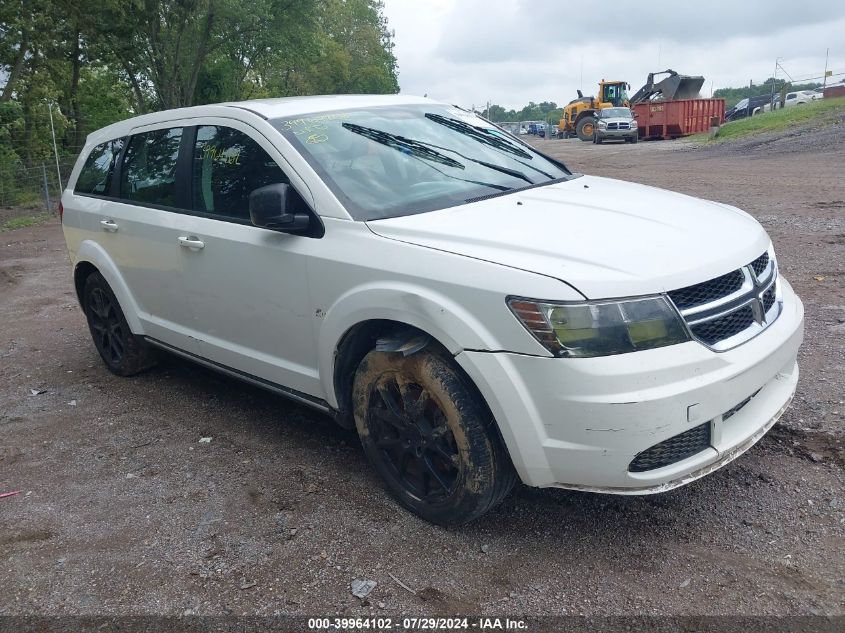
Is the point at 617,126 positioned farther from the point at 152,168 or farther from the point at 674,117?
the point at 152,168

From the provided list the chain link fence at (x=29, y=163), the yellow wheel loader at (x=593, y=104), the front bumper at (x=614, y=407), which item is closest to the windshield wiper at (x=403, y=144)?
the front bumper at (x=614, y=407)

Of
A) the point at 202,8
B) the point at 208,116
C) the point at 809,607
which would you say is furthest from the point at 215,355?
the point at 202,8

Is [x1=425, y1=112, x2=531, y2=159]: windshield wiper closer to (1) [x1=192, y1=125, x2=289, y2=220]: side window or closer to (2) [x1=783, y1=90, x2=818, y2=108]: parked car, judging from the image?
(1) [x1=192, y1=125, x2=289, y2=220]: side window

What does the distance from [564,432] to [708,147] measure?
81.0ft

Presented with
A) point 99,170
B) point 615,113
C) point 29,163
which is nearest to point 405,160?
point 99,170

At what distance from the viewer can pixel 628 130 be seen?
34.2m

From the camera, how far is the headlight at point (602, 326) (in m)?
2.64

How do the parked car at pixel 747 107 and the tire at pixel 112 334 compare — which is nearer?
the tire at pixel 112 334

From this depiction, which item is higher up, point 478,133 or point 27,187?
point 478,133

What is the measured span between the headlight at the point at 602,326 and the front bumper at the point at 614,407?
36 mm

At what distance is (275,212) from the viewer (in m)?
3.40

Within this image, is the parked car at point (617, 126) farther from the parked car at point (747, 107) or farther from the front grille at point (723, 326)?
the front grille at point (723, 326)

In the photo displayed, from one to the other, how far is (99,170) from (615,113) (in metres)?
33.0

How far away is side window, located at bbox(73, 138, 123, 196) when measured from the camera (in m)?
5.18
